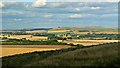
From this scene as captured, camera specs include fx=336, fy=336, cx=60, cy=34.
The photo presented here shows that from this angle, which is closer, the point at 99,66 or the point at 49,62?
the point at 99,66

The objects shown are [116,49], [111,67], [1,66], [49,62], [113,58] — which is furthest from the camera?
[1,66]

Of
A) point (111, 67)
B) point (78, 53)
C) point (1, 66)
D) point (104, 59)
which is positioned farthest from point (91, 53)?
point (1, 66)

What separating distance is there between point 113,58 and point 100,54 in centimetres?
300

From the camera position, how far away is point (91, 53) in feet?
106

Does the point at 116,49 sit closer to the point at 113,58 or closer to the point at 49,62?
the point at 113,58

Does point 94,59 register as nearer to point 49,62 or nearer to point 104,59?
point 104,59

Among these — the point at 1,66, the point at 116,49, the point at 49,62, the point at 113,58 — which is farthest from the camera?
the point at 1,66

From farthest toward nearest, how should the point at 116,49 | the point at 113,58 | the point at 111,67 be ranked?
the point at 116,49, the point at 113,58, the point at 111,67

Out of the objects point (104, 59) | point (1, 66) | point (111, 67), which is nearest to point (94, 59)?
point (104, 59)

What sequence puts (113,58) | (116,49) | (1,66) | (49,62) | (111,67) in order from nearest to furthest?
(111,67)
(113,58)
(49,62)
(116,49)
(1,66)

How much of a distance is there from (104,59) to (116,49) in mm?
4101

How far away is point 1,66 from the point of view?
36.0 m

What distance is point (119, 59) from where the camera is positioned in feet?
90.0

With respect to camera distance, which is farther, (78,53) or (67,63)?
(78,53)
